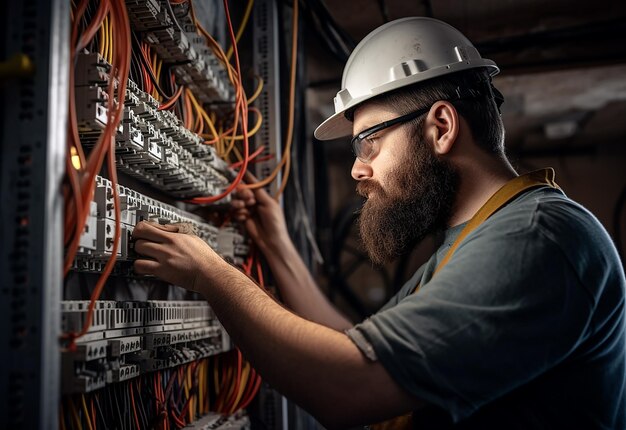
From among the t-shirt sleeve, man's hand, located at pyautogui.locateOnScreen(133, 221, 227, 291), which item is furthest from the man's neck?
man's hand, located at pyautogui.locateOnScreen(133, 221, 227, 291)

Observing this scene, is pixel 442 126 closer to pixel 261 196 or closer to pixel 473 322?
pixel 473 322

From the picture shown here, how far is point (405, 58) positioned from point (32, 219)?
99 cm

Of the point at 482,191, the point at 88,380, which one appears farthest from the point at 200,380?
the point at 482,191

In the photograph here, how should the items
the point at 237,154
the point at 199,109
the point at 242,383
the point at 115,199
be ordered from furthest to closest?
the point at 237,154
the point at 242,383
the point at 199,109
the point at 115,199

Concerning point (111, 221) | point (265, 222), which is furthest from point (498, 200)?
point (265, 222)

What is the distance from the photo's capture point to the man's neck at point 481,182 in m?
1.29

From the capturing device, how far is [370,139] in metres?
1.41

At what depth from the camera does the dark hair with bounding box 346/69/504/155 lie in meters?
1.32

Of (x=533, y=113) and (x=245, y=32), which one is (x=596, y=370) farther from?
(x=533, y=113)

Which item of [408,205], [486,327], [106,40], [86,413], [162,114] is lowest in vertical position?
[86,413]

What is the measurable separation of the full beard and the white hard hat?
19 cm

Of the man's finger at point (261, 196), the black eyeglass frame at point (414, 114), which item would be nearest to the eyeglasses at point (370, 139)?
the black eyeglass frame at point (414, 114)

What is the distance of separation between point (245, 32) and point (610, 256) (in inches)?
64.8

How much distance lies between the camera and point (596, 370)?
101 centimetres
